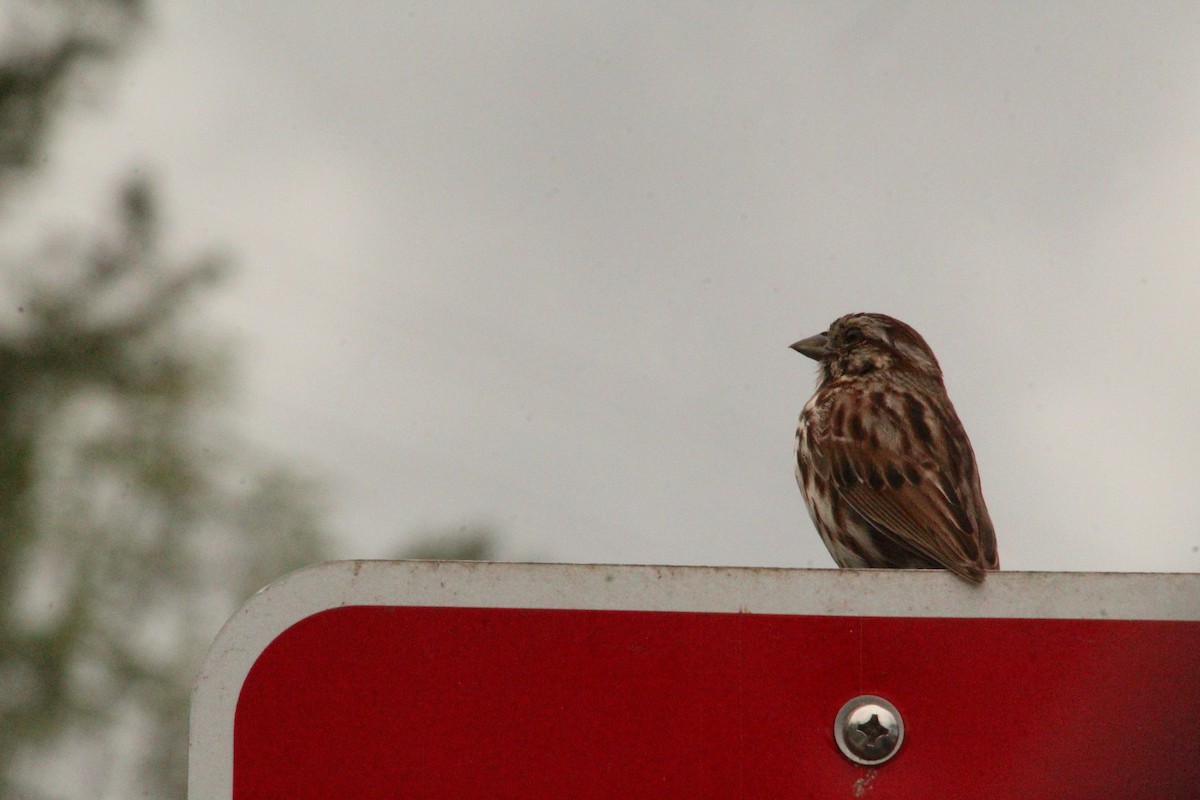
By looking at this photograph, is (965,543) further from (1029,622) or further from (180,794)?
(180,794)

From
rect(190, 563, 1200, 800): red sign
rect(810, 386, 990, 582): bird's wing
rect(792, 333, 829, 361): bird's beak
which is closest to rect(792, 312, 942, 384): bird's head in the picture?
rect(792, 333, 829, 361): bird's beak

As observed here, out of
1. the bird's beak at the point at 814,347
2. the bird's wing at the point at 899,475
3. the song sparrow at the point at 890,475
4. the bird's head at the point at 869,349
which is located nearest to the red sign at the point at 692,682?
the song sparrow at the point at 890,475

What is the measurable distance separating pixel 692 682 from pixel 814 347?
2.32m

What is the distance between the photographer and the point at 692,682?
1.98 meters

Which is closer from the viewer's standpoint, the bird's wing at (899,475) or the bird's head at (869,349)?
the bird's wing at (899,475)

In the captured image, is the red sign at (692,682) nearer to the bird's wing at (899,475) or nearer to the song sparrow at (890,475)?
the song sparrow at (890,475)

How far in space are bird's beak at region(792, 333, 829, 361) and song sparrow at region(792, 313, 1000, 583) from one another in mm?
167

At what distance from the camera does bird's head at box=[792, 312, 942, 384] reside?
13.4ft

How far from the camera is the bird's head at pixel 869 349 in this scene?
13.4ft

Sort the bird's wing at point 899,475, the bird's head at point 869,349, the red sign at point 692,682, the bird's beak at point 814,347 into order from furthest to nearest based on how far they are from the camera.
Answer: the bird's beak at point 814,347, the bird's head at point 869,349, the bird's wing at point 899,475, the red sign at point 692,682

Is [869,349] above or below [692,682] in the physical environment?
above

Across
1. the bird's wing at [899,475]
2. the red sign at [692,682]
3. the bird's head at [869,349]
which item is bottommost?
the red sign at [692,682]

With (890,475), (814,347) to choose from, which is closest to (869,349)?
(814,347)

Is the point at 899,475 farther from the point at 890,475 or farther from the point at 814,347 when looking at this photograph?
the point at 814,347
